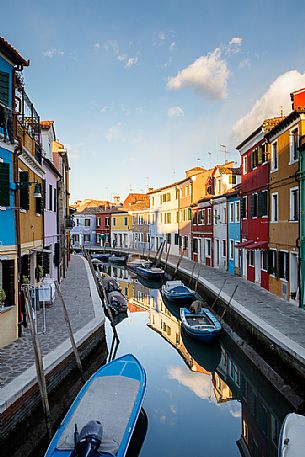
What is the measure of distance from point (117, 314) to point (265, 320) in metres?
10.1

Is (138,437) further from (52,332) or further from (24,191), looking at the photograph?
(24,191)

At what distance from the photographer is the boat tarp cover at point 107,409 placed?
699 centimetres

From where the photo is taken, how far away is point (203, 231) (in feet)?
115

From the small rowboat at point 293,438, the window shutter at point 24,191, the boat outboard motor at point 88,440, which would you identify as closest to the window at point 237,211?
the window shutter at point 24,191

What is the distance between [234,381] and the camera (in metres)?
13.0

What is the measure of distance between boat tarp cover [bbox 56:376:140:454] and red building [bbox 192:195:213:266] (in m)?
24.3

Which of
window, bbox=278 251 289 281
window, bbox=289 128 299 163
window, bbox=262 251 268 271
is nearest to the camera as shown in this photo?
window, bbox=289 128 299 163

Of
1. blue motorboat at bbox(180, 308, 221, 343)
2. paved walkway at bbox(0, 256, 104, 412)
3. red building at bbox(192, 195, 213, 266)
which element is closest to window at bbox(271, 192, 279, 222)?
blue motorboat at bbox(180, 308, 221, 343)

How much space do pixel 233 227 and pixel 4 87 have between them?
19738mm

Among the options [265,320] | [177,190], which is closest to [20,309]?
[265,320]

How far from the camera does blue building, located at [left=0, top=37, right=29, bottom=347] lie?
11047 mm

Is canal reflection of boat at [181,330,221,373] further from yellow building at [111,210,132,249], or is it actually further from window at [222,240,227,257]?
yellow building at [111,210,132,249]

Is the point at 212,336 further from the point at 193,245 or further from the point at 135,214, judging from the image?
the point at 135,214

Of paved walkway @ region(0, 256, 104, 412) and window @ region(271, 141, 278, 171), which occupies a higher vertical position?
window @ region(271, 141, 278, 171)
